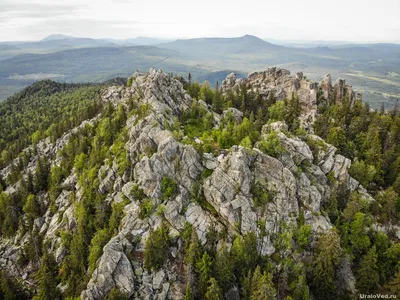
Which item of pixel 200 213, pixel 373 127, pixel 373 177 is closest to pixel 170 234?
pixel 200 213

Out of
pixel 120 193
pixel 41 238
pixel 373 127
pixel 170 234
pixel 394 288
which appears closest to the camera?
pixel 394 288

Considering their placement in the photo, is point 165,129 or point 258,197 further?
point 165,129

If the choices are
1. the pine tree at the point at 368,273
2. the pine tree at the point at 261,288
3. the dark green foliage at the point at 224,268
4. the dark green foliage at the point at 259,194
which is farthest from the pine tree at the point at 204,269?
the pine tree at the point at 368,273

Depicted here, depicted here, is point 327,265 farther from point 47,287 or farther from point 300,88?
point 300,88

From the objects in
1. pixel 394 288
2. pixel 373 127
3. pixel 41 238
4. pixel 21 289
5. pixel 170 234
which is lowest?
pixel 21 289

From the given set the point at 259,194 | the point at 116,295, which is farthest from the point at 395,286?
the point at 116,295

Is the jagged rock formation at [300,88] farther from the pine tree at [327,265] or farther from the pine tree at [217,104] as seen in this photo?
the pine tree at [327,265]

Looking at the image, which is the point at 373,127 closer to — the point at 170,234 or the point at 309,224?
the point at 309,224
